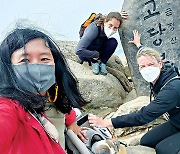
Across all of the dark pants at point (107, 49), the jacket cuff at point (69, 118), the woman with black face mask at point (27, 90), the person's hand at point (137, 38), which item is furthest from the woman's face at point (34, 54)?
the dark pants at point (107, 49)

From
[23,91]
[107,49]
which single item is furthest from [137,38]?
[23,91]

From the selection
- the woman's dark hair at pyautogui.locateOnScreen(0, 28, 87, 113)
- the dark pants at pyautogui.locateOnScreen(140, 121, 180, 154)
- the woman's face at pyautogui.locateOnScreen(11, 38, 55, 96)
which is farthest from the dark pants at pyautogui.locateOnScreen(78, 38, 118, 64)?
the woman's face at pyautogui.locateOnScreen(11, 38, 55, 96)

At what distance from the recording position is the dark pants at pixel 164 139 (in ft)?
12.6

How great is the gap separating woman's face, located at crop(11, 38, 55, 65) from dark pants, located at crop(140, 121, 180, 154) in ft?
7.09

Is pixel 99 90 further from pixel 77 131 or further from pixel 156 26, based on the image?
pixel 77 131

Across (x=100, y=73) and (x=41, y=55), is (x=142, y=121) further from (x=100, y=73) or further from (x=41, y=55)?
(x=100, y=73)

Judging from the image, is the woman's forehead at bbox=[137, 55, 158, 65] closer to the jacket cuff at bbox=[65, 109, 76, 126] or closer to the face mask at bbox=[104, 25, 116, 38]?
the jacket cuff at bbox=[65, 109, 76, 126]

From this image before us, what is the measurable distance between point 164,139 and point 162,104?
0.61 m

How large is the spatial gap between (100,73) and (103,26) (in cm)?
96

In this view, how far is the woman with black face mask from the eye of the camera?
1.82 meters

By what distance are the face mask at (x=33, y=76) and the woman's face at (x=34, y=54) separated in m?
0.03

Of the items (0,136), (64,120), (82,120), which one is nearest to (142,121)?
(82,120)

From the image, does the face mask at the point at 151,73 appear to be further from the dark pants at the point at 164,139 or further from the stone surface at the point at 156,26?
the stone surface at the point at 156,26

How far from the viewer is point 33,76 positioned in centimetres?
203
